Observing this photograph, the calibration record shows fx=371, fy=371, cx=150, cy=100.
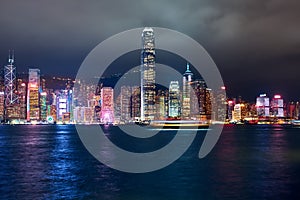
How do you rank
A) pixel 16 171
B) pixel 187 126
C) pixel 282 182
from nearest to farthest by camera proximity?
pixel 282 182 → pixel 16 171 → pixel 187 126

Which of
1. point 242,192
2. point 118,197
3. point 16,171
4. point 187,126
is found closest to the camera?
point 118,197

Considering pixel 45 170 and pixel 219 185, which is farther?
pixel 45 170

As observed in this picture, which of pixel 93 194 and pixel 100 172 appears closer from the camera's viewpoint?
pixel 93 194

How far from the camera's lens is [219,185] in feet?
84.5

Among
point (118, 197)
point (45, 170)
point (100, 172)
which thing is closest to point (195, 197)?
point (118, 197)

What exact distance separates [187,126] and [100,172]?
455ft

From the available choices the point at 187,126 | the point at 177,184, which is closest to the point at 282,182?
the point at 177,184

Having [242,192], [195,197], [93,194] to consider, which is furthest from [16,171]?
[242,192]

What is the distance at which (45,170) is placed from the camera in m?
32.7

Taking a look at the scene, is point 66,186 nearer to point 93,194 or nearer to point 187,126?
point 93,194

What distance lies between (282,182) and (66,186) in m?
15.5

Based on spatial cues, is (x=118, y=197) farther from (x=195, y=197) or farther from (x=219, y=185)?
(x=219, y=185)

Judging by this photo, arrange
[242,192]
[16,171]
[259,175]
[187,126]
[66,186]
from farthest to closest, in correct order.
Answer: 1. [187,126]
2. [16,171]
3. [259,175]
4. [66,186]
5. [242,192]

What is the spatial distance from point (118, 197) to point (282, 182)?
12.7m
